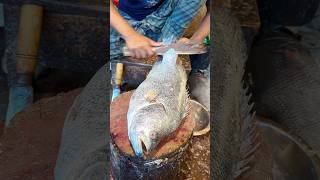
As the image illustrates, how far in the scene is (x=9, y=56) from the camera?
0.64 m

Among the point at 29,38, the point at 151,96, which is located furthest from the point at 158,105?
the point at 29,38

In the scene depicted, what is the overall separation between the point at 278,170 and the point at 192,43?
672 mm

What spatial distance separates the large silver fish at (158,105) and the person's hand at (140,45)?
12 mm

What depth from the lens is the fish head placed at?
1.32ft

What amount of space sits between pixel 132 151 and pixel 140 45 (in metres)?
0.08

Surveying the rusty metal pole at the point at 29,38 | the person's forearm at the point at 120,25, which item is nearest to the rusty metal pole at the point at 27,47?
the rusty metal pole at the point at 29,38

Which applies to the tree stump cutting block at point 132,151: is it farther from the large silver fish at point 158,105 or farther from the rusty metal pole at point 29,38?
the rusty metal pole at point 29,38

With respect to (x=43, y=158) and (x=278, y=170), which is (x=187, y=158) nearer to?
(x=43, y=158)

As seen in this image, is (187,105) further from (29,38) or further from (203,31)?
(29,38)

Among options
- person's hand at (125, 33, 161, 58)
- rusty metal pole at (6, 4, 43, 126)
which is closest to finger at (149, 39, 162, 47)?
person's hand at (125, 33, 161, 58)

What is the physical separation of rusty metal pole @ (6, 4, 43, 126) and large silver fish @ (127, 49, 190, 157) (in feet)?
0.77

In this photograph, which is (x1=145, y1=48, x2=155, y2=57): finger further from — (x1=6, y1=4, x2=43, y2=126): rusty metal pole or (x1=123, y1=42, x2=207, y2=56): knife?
(x1=6, y1=4, x2=43, y2=126): rusty metal pole

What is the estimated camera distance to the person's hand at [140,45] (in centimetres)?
42

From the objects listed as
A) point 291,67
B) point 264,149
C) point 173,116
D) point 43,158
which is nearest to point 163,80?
point 173,116
